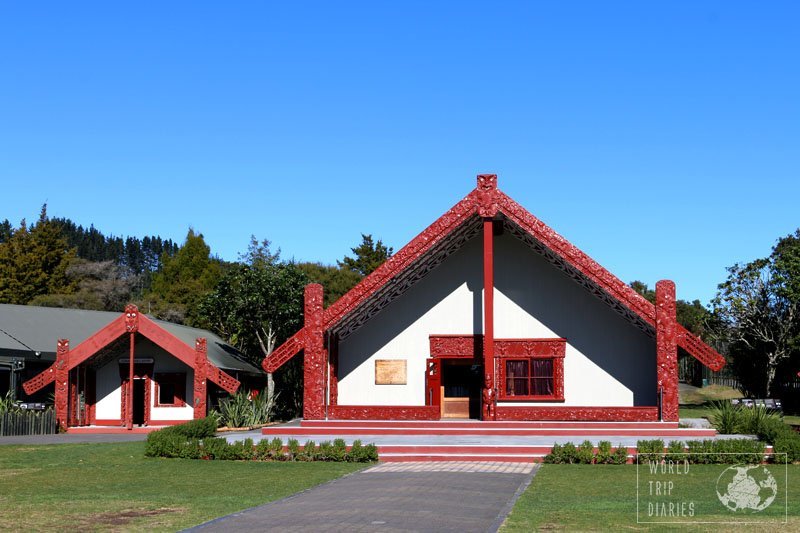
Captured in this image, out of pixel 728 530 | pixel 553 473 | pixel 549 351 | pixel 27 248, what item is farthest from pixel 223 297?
pixel 27 248

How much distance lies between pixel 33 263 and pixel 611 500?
58669mm

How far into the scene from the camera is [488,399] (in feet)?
84.1

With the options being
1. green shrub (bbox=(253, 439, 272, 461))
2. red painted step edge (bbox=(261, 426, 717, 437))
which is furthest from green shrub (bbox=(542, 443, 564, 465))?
green shrub (bbox=(253, 439, 272, 461))

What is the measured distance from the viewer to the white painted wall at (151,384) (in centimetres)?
3388

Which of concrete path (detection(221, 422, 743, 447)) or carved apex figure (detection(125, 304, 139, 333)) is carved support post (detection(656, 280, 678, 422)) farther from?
carved apex figure (detection(125, 304, 139, 333))

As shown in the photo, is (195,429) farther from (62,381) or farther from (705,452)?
(62,381)

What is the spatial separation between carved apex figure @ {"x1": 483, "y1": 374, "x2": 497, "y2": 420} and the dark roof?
Answer: 11460 millimetres

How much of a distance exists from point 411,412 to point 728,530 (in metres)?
15.9

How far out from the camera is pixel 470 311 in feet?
94.7

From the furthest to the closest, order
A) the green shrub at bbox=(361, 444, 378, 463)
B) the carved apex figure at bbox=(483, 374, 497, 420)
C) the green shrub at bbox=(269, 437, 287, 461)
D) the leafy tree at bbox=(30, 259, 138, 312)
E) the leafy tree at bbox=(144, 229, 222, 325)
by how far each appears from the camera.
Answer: the leafy tree at bbox=(144, 229, 222, 325) < the leafy tree at bbox=(30, 259, 138, 312) < the carved apex figure at bbox=(483, 374, 497, 420) < the green shrub at bbox=(269, 437, 287, 461) < the green shrub at bbox=(361, 444, 378, 463)

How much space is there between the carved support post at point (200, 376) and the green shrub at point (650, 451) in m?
16.5

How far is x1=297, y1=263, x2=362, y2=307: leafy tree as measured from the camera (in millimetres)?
55312

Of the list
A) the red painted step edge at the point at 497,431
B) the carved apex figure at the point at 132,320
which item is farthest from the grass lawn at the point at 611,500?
the carved apex figure at the point at 132,320

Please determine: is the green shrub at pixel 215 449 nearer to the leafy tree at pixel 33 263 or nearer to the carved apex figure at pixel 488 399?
the carved apex figure at pixel 488 399
